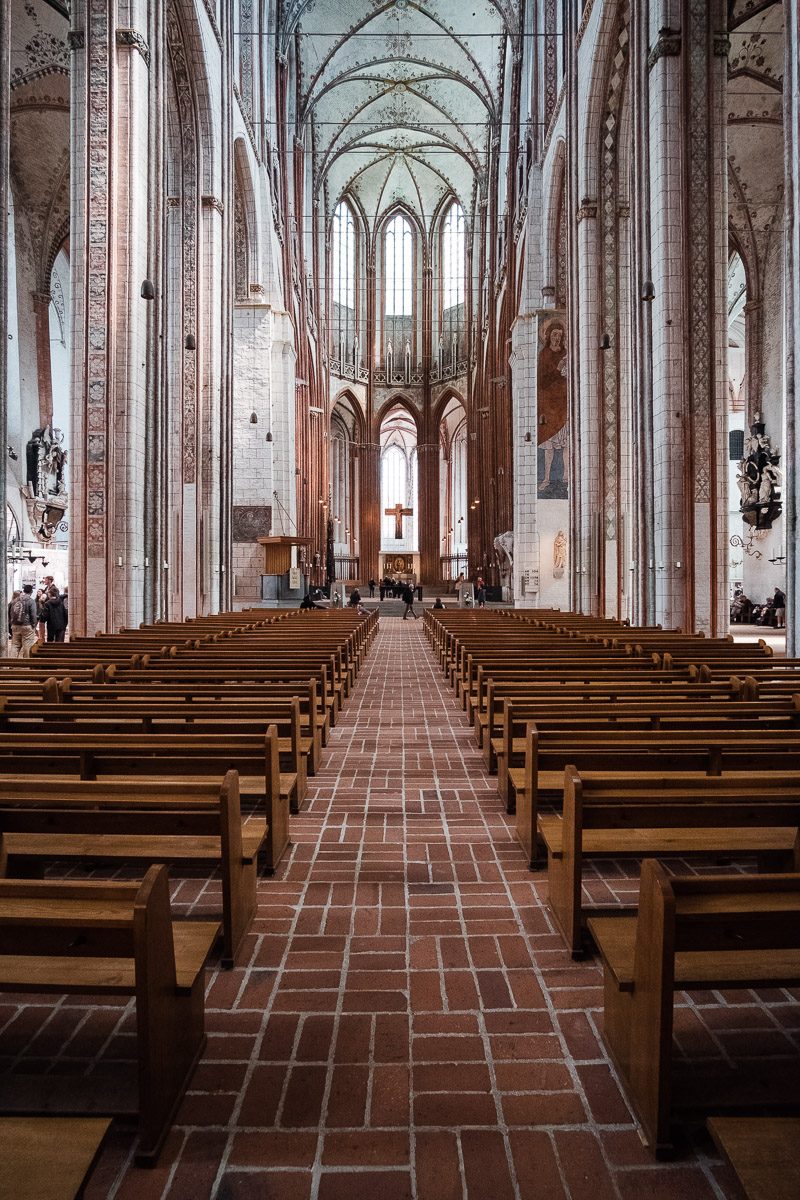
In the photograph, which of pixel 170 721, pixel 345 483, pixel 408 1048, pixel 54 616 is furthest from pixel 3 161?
pixel 345 483

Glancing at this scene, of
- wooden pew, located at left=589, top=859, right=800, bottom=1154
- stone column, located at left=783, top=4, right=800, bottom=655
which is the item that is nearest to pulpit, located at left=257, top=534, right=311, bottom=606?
stone column, located at left=783, top=4, right=800, bottom=655

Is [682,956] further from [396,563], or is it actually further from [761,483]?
[396,563]

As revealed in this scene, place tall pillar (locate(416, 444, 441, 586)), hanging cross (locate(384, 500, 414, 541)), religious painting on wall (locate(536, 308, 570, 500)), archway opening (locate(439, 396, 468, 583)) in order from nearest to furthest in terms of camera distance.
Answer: religious painting on wall (locate(536, 308, 570, 500)) < tall pillar (locate(416, 444, 441, 586)) < archway opening (locate(439, 396, 468, 583)) < hanging cross (locate(384, 500, 414, 541))

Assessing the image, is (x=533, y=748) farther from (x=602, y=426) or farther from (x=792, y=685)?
(x=602, y=426)

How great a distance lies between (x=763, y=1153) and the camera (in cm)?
146

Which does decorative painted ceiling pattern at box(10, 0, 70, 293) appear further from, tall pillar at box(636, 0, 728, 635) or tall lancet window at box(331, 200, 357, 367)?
tall lancet window at box(331, 200, 357, 367)

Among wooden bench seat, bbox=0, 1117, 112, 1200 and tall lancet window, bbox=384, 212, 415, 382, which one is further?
tall lancet window, bbox=384, 212, 415, 382

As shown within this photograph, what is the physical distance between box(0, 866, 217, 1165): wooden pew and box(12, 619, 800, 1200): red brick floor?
15cm

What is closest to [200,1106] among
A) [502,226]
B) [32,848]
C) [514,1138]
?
[514,1138]

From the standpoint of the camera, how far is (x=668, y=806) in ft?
8.32

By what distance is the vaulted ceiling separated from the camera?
3047cm

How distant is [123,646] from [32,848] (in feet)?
16.9

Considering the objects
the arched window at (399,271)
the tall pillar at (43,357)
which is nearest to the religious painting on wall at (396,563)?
the arched window at (399,271)

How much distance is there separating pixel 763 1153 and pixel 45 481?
21.9 m
